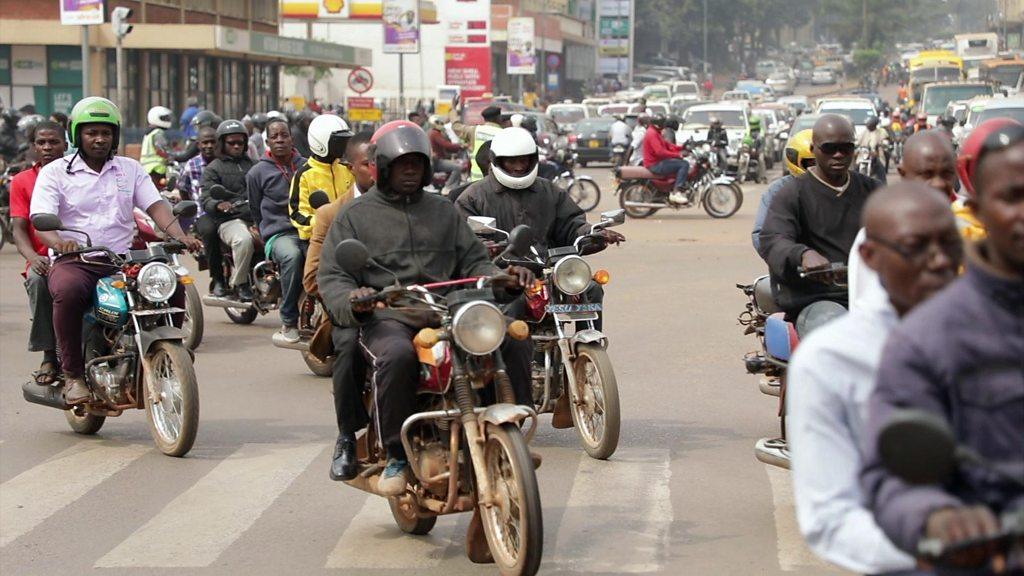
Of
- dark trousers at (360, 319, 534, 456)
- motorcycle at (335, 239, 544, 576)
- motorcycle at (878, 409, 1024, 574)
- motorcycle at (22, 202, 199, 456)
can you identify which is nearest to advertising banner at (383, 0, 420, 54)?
motorcycle at (22, 202, 199, 456)

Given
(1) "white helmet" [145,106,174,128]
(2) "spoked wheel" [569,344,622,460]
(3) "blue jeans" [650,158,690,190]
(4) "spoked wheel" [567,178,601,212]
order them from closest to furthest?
(2) "spoked wheel" [569,344,622,460]
(1) "white helmet" [145,106,174,128]
(3) "blue jeans" [650,158,690,190]
(4) "spoked wheel" [567,178,601,212]

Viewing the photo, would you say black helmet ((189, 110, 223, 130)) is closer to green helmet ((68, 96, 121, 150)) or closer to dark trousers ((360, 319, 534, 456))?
green helmet ((68, 96, 121, 150))

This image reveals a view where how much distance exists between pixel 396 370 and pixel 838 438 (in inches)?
126

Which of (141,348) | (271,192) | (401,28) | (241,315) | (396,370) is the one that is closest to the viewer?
(396,370)

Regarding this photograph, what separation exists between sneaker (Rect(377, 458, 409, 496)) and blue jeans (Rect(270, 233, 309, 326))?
5.19m

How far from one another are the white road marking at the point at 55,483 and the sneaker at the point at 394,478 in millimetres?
1792

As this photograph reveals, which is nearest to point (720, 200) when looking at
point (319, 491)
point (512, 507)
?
point (319, 491)

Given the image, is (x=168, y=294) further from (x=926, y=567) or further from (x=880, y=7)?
(x=880, y=7)

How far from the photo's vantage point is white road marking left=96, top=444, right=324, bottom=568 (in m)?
6.66

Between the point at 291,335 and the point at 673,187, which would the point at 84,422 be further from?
the point at 673,187

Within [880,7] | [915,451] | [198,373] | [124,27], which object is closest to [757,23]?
[880,7]

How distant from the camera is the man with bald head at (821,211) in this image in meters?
6.91

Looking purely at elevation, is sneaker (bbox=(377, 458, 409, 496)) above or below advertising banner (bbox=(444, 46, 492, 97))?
below

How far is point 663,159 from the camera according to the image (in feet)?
84.2
